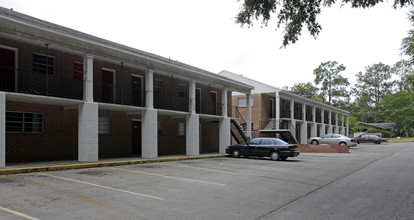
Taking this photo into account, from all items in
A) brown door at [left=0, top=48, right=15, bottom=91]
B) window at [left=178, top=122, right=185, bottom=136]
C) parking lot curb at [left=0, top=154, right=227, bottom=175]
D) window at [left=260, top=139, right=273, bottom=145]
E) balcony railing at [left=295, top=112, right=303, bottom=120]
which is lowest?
parking lot curb at [left=0, top=154, right=227, bottom=175]

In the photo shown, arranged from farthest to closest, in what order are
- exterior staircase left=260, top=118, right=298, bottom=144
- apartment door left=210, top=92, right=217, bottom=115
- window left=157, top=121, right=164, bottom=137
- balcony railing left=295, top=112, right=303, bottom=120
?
1. balcony railing left=295, top=112, right=303, bottom=120
2. exterior staircase left=260, top=118, right=298, bottom=144
3. apartment door left=210, top=92, right=217, bottom=115
4. window left=157, top=121, right=164, bottom=137

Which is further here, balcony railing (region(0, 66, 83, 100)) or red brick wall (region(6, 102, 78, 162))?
red brick wall (region(6, 102, 78, 162))

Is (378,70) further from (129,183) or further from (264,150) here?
(129,183)

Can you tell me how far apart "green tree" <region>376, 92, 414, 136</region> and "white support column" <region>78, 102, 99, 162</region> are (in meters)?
69.9

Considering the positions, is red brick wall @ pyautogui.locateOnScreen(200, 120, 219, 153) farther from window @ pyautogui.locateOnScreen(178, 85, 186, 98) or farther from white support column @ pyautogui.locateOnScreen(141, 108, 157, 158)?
white support column @ pyautogui.locateOnScreen(141, 108, 157, 158)

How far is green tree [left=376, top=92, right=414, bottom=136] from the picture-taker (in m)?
71.2

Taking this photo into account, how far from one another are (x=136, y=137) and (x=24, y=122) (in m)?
7.26

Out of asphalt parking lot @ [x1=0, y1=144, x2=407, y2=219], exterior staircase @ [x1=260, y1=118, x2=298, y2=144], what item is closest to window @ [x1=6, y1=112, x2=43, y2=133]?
asphalt parking lot @ [x1=0, y1=144, x2=407, y2=219]

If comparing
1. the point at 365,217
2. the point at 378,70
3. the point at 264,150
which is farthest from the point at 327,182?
the point at 378,70

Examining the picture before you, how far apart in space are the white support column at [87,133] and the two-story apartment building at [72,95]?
43mm

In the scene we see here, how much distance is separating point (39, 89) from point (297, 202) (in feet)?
40.3

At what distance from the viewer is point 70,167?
44.4 feet

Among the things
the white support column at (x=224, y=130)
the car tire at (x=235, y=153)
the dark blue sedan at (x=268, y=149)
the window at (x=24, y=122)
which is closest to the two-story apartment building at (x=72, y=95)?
→ the window at (x=24, y=122)

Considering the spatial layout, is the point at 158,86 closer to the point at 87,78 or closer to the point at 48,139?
the point at 87,78
